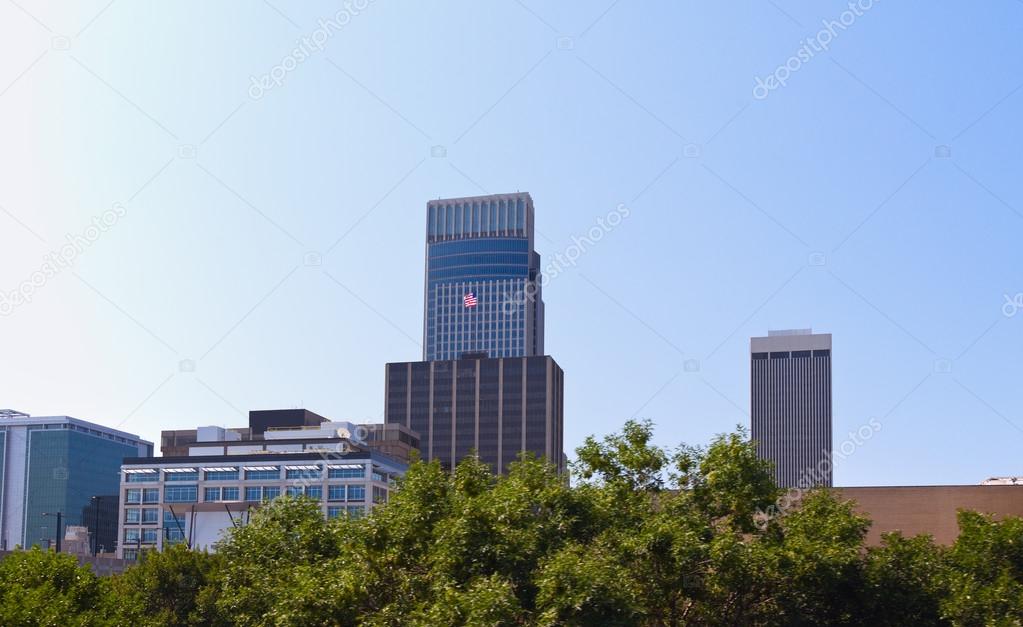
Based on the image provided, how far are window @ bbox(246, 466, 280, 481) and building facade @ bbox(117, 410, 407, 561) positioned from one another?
16 cm

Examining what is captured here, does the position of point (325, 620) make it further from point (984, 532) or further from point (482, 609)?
point (984, 532)

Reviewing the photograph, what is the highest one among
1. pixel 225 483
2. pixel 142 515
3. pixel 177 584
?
pixel 225 483

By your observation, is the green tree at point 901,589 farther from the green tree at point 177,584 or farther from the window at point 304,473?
the window at point 304,473

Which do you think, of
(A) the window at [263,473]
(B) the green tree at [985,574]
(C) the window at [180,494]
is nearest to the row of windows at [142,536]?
(C) the window at [180,494]

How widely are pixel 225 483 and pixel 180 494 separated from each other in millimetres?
7438

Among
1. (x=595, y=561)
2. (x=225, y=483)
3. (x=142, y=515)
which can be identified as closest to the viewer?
(x=595, y=561)

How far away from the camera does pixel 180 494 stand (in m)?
179

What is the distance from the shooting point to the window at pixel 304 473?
577 ft

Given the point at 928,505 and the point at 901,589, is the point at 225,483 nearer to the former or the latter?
the point at 928,505

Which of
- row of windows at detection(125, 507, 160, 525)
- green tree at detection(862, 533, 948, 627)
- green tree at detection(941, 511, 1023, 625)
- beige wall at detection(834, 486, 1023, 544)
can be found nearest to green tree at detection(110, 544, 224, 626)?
beige wall at detection(834, 486, 1023, 544)

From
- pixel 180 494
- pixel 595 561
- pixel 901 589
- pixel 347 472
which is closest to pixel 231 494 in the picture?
pixel 180 494

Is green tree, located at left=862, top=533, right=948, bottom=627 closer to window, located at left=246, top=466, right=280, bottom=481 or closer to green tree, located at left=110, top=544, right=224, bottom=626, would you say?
green tree, located at left=110, top=544, right=224, bottom=626

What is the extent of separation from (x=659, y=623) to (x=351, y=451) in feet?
483

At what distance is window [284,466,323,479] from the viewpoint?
17600 cm
